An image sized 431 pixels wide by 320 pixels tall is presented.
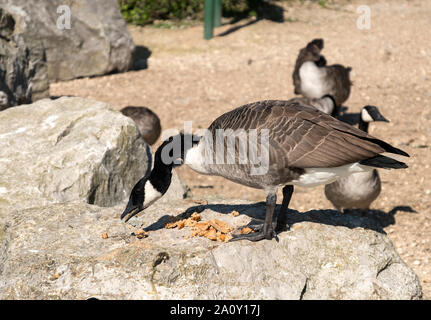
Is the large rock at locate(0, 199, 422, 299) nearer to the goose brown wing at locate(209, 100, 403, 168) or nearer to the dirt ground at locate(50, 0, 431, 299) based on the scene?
the goose brown wing at locate(209, 100, 403, 168)

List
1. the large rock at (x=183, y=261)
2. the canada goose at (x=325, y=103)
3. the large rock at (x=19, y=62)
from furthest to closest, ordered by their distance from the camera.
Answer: the canada goose at (x=325, y=103)
the large rock at (x=19, y=62)
the large rock at (x=183, y=261)

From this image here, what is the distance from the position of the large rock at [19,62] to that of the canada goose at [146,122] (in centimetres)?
148

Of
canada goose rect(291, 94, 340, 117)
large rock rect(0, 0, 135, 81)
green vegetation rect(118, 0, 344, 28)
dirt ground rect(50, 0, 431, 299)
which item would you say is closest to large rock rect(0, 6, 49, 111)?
dirt ground rect(50, 0, 431, 299)

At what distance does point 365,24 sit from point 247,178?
11974 millimetres

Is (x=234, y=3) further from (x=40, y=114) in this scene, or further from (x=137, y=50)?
(x=40, y=114)

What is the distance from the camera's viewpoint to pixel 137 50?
13047mm

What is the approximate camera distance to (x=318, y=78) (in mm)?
10211

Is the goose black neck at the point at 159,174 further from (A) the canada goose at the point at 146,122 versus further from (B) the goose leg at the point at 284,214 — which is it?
(A) the canada goose at the point at 146,122

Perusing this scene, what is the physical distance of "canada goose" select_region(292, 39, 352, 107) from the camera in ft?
32.8

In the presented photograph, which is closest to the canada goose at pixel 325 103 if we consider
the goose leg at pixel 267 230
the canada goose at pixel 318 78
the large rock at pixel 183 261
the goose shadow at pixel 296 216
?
the canada goose at pixel 318 78

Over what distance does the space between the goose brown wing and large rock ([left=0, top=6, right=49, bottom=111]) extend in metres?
4.57

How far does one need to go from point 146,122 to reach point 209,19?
5.43 metres

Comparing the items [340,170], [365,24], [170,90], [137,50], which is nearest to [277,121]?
[340,170]

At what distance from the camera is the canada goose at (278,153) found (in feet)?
13.5
